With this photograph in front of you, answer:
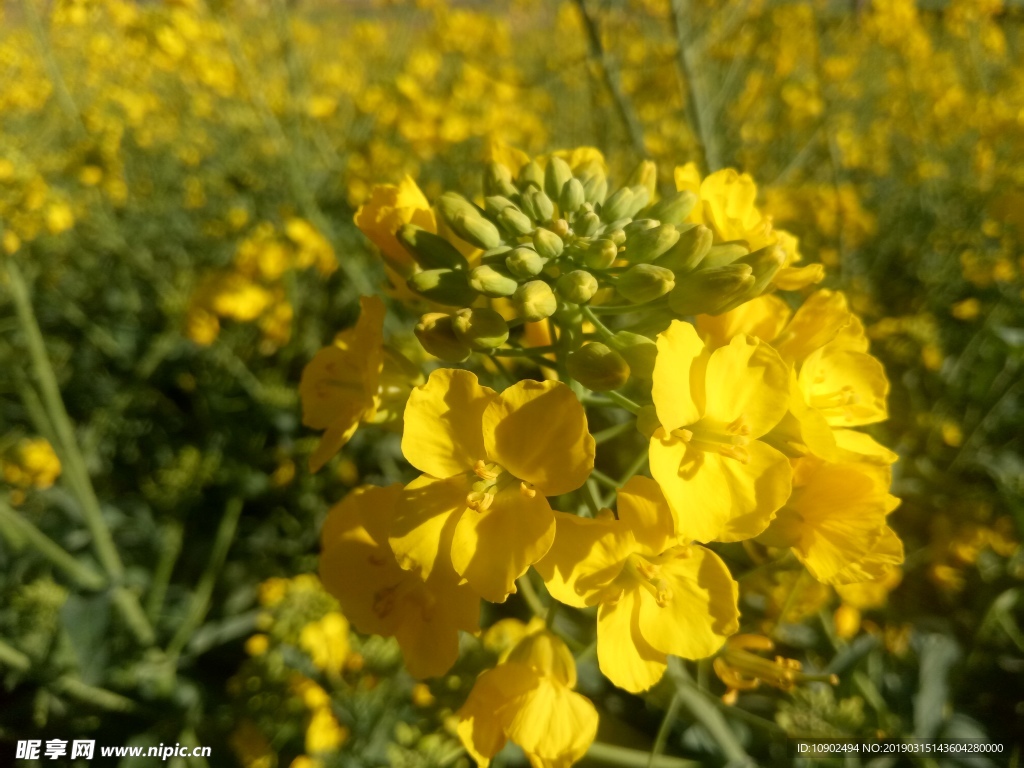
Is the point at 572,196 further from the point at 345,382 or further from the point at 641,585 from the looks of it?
the point at 641,585

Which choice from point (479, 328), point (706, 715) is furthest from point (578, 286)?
point (706, 715)

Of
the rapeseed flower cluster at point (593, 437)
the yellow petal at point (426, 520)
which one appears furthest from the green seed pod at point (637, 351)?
the yellow petal at point (426, 520)

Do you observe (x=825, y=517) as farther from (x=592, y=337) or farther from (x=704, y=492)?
(x=592, y=337)

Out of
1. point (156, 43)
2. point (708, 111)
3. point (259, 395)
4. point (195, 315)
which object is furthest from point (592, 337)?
point (156, 43)

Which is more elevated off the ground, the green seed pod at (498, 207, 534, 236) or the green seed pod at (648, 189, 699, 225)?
the green seed pod at (498, 207, 534, 236)

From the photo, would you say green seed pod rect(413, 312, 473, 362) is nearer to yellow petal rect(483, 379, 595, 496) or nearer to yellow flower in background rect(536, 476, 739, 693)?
yellow petal rect(483, 379, 595, 496)

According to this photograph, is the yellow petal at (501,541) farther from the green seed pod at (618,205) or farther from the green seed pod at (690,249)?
the green seed pod at (618,205)

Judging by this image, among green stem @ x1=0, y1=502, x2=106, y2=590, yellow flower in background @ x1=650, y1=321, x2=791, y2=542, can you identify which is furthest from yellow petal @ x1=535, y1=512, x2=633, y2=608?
green stem @ x1=0, y1=502, x2=106, y2=590
